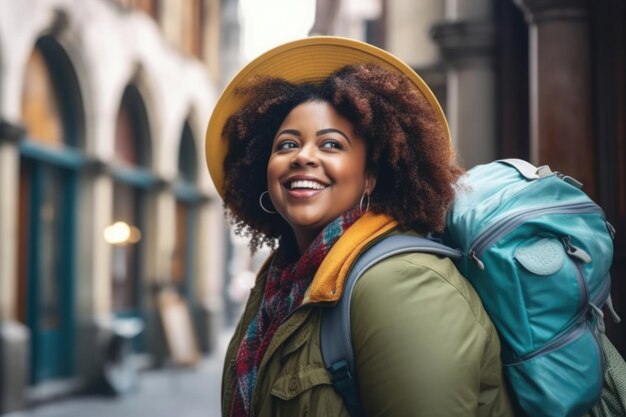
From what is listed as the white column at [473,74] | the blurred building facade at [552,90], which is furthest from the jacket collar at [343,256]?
the white column at [473,74]

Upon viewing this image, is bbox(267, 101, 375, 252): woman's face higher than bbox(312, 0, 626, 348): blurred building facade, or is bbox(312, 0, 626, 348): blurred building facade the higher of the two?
bbox(312, 0, 626, 348): blurred building facade

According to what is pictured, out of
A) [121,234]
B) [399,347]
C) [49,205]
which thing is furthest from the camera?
[121,234]

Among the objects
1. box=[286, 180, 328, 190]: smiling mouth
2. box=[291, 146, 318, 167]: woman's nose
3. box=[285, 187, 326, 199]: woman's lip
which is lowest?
box=[285, 187, 326, 199]: woman's lip

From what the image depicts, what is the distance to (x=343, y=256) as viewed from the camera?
6.84 ft

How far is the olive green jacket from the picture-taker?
1.87 metres

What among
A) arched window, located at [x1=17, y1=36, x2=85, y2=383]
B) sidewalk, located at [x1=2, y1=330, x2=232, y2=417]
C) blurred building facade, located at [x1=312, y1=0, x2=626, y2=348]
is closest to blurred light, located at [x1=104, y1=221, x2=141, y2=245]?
arched window, located at [x1=17, y1=36, x2=85, y2=383]

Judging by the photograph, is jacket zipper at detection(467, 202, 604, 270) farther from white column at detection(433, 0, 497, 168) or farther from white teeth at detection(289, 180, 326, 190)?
white column at detection(433, 0, 497, 168)

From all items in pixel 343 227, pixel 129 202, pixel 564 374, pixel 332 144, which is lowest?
pixel 564 374

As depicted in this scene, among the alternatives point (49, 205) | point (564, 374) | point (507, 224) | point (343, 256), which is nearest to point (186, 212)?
point (49, 205)

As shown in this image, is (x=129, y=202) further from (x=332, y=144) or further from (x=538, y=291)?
(x=538, y=291)

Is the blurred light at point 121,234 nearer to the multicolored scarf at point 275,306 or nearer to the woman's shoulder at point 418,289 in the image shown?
the multicolored scarf at point 275,306

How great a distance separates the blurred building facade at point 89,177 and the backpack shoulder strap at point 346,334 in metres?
8.37

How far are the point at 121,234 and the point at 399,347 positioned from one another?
1314 cm

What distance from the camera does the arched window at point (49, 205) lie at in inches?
438
